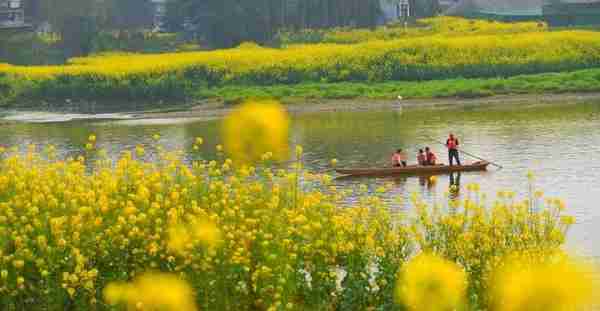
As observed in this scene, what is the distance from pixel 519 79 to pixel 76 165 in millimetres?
45579

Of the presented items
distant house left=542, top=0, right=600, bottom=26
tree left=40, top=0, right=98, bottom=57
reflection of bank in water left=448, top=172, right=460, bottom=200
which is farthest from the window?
reflection of bank in water left=448, top=172, right=460, bottom=200

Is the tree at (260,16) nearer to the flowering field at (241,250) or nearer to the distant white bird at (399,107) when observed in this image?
the distant white bird at (399,107)

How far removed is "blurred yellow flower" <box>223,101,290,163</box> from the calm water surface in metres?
0.77

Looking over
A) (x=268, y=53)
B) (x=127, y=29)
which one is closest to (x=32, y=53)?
(x=127, y=29)

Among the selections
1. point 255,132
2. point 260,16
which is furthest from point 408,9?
point 255,132

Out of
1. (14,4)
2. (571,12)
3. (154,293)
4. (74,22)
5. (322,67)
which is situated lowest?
(154,293)

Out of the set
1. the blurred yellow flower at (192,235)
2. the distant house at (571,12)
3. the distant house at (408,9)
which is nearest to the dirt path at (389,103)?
the distant house at (571,12)

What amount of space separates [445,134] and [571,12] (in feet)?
117

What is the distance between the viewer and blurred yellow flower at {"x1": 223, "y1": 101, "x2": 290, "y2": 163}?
39.5 m

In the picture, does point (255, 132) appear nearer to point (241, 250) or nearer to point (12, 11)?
point (241, 250)

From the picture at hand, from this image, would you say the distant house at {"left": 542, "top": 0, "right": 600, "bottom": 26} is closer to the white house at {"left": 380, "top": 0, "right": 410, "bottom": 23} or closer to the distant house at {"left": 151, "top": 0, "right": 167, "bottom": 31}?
the white house at {"left": 380, "top": 0, "right": 410, "bottom": 23}

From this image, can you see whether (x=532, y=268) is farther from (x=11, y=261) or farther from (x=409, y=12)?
(x=409, y=12)

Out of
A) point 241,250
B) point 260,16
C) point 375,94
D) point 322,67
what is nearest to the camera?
point 241,250

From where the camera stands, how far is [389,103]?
59.8 meters
